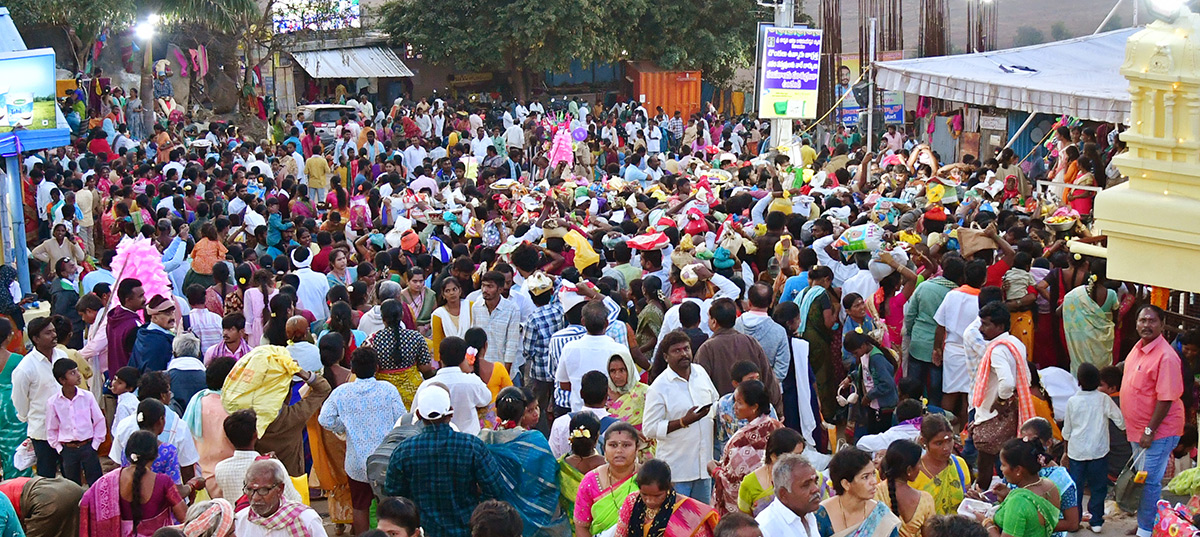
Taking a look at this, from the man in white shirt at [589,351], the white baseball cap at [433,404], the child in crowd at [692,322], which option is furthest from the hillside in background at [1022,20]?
the white baseball cap at [433,404]

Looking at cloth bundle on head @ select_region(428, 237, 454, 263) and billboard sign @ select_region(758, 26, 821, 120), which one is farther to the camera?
billboard sign @ select_region(758, 26, 821, 120)

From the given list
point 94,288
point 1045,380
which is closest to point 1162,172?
point 1045,380

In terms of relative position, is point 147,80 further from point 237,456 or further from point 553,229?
point 237,456

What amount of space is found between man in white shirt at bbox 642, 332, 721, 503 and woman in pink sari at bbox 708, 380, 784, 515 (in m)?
0.26

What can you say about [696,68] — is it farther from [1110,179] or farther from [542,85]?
[1110,179]

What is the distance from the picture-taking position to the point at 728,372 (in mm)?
7145

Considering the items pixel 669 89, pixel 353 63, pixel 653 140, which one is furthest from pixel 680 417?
pixel 353 63

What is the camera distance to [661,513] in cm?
504

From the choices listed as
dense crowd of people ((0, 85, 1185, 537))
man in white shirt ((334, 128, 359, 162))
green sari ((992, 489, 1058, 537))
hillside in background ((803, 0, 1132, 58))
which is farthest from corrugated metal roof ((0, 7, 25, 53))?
hillside in background ((803, 0, 1132, 58))

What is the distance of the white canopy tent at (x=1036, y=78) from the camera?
14031mm

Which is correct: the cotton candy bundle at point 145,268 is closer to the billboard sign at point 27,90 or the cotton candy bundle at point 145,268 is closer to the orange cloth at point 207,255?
the orange cloth at point 207,255

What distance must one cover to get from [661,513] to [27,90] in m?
11.0

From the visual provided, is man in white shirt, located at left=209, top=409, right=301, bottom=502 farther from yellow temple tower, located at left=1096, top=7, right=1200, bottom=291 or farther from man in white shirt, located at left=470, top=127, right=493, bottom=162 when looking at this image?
man in white shirt, located at left=470, top=127, right=493, bottom=162

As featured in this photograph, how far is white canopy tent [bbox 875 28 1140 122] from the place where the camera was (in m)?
14.0
